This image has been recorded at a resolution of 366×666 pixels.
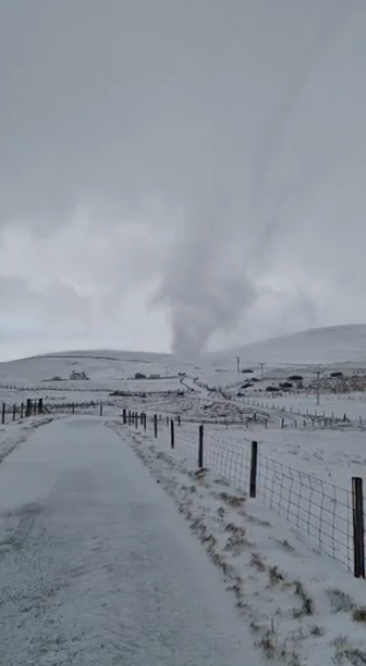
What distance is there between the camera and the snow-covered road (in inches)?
186

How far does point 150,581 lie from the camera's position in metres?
6.44

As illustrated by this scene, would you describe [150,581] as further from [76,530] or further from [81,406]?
[81,406]

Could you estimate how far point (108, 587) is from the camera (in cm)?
619

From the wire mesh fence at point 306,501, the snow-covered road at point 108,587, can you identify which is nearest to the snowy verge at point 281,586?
the snow-covered road at point 108,587

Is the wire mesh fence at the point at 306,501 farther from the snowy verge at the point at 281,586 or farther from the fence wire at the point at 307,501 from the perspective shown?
the snowy verge at the point at 281,586

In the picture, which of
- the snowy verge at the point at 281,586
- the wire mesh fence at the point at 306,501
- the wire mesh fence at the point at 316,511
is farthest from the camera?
Result: the wire mesh fence at the point at 306,501

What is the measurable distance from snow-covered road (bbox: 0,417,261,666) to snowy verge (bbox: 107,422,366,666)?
22 centimetres

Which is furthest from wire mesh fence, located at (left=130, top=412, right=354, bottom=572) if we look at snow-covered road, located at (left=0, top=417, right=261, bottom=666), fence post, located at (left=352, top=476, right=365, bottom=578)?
snow-covered road, located at (left=0, top=417, right=261, bottom=666)

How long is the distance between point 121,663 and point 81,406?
67911 millimetres

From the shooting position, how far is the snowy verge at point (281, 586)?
15.2 feet

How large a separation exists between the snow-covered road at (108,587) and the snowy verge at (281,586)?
22cm

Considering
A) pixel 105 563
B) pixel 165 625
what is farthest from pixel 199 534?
pixel 165 625

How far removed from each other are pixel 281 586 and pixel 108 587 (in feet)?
6.45

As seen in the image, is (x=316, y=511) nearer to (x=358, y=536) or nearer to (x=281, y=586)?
(x=358, y=536)
